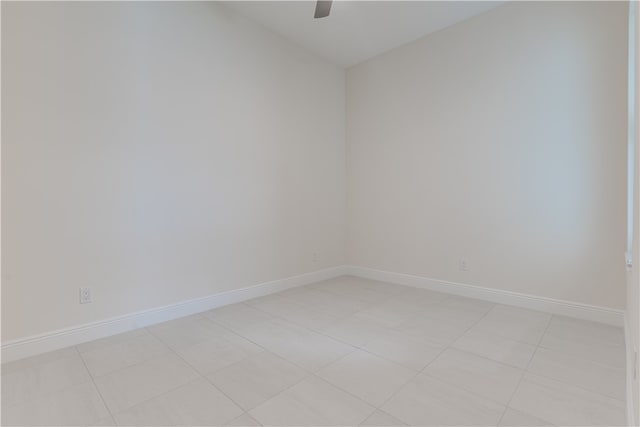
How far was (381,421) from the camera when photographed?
1378 mm

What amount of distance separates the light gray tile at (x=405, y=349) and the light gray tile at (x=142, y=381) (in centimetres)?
118

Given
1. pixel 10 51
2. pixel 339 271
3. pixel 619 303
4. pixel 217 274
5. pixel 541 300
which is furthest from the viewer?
pixel 339 271

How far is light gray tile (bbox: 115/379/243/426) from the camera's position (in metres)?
1.39

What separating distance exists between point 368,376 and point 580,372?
1237 mm

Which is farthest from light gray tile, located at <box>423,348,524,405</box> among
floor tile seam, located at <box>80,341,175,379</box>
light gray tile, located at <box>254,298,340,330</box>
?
floor tile seam, located at <box>80,341,175,379</box>

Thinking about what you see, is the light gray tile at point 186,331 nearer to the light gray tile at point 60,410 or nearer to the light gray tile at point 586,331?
the light gray tile at point 60,410

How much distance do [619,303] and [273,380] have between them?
2.74m

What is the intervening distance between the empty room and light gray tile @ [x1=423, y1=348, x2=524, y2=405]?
2cm

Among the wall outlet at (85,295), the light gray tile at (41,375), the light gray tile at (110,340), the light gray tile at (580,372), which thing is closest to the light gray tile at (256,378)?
the light gray tile at (41,375)

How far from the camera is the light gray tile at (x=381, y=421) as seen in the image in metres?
1.36

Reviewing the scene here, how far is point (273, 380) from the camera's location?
171 centimetres

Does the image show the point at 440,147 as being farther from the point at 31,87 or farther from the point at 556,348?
the point at 31,87

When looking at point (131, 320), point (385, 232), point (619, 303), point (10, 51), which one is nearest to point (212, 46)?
point (10, 51)

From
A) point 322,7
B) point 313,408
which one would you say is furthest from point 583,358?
point 322,7
